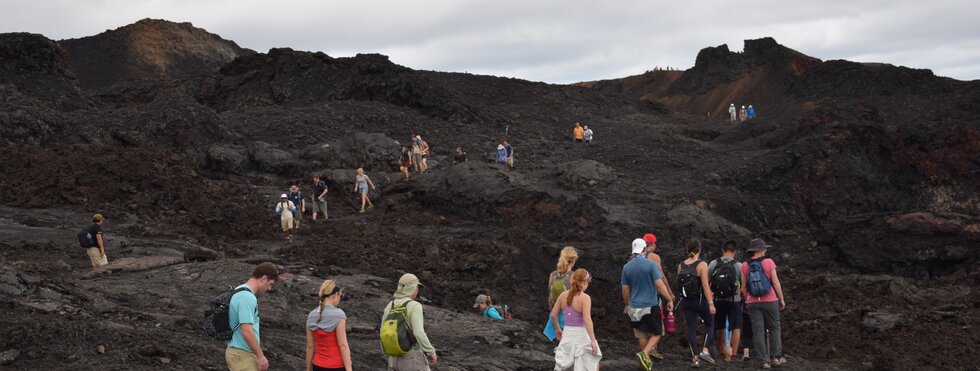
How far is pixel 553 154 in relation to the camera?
3197cm

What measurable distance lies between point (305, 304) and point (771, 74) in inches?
2076

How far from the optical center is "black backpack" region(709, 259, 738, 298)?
9922mm

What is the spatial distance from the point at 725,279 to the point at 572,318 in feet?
8.53

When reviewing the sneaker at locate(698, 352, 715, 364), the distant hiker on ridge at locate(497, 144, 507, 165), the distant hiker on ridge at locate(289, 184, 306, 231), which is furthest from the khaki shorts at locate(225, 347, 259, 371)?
the distant hiker on ridge at locate(497, 144, 507, 165)

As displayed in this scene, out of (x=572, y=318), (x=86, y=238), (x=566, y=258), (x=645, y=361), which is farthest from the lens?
(x=86, y=238)

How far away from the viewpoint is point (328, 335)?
266 inches

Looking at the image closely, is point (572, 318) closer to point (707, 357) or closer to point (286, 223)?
point (707, 357)

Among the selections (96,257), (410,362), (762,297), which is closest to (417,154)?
(96,257)

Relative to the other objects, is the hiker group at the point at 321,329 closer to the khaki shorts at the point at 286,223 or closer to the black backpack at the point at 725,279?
the black backpack at the point at 725,279

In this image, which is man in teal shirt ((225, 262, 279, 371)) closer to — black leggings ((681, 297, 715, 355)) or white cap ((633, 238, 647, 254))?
white cap ((633, 238, 647, 254))

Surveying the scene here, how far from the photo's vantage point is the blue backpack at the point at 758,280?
390 inches

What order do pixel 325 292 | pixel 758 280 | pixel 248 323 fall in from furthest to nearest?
1. pixel 758 280
2. pixel 325 292
3. pixel 248 323

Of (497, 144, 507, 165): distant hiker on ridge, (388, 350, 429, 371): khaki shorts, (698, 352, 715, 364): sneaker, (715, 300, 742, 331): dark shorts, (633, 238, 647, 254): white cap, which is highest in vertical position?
(497, 144, 507, 165): distant hiker on ridge

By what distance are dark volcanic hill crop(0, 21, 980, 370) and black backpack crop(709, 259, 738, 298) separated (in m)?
1.06
